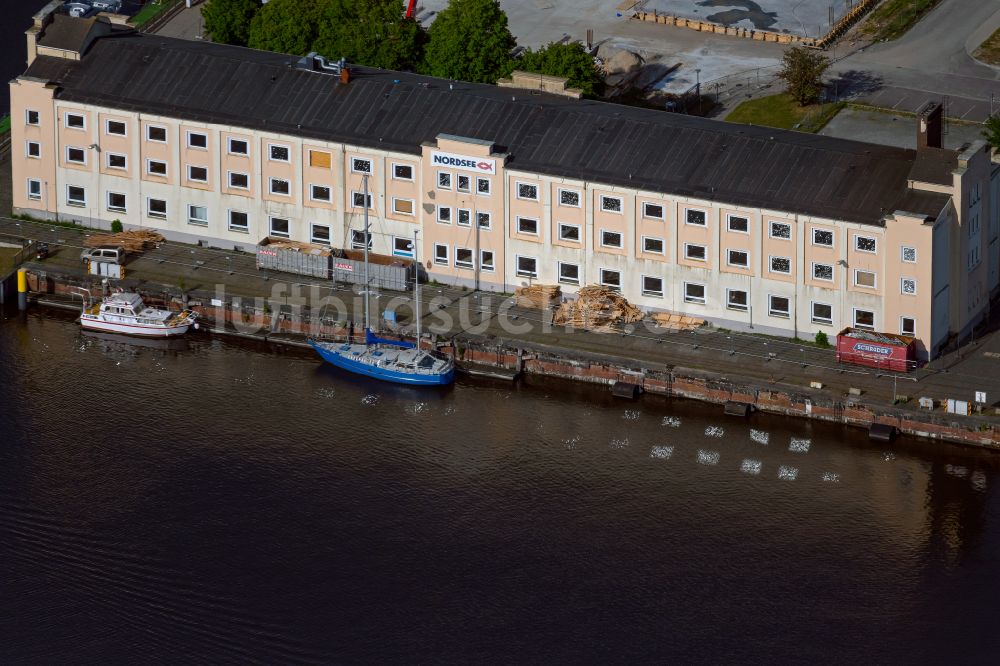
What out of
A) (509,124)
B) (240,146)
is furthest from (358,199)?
(509,124)

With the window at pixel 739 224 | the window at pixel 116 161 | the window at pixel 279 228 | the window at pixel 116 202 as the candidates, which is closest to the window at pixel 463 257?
the window at pixel 279 228

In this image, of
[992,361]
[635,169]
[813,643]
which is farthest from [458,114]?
[813,643]

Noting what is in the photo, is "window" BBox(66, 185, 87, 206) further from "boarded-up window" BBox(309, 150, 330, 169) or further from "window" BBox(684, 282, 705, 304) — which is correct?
"window" BBox(684, 282, 705, 304)

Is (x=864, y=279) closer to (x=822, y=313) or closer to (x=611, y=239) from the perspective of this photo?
(x=822, y=313)

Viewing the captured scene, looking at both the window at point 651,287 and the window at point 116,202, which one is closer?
the window at point 651,287

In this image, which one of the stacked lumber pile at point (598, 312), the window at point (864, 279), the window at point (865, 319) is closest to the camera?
the window at point (864, 279)

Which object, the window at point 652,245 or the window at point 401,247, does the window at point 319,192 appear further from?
the window at point 652,245

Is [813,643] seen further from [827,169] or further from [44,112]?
[44,112]
